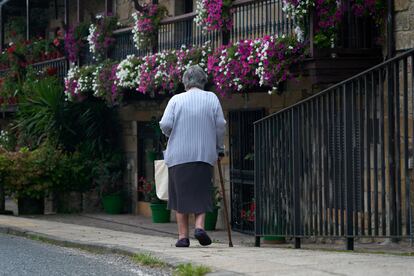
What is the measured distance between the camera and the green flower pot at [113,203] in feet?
63.1

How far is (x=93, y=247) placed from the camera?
10891 millimetres

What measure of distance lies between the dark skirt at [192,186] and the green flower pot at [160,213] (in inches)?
298

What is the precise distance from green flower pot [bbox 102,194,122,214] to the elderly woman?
9579 millimetres

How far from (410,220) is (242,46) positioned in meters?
5.21

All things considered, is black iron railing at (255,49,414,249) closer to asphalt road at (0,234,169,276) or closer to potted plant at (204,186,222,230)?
asphalt road at (0,234,169,276)

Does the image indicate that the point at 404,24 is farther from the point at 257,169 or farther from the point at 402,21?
the point at 257,169

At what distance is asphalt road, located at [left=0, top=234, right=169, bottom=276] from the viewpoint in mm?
8711

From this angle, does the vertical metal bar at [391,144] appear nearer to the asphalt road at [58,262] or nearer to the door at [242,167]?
the asphalt road at [58,262]

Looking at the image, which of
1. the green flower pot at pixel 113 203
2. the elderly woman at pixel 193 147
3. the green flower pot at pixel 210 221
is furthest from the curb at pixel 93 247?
the green flower pot at pixel 113 203

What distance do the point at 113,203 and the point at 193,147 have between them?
32.1 feet

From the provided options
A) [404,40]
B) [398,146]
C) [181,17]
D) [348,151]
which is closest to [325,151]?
[348,151]

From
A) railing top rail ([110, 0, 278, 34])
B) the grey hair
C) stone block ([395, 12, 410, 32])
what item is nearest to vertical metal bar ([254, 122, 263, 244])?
the grey hair

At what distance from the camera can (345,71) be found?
12266 millimetres

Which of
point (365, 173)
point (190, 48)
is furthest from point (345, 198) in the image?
point (190, 48)
